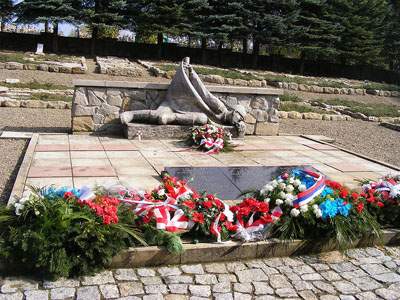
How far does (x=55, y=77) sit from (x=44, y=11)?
29.7ft

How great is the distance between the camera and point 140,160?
6090 millimetres

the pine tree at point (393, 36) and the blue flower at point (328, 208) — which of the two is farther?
the pine tree at point (393, 36)

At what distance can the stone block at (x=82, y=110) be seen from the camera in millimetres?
7570

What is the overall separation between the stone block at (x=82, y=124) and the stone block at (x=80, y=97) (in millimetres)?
279

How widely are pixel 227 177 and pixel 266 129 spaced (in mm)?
3843

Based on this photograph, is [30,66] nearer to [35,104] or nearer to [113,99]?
[35,104]

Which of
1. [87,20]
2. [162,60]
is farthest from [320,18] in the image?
[87,20]

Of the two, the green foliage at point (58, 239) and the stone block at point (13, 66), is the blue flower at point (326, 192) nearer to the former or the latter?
the green foliage at point (58, 239)

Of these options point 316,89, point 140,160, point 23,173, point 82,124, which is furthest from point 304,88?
point 23,173

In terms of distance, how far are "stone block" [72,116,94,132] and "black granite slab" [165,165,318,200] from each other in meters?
2.96

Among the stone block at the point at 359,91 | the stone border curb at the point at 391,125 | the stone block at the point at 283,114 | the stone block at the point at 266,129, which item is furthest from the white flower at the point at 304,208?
the stone block at the point at 359,91

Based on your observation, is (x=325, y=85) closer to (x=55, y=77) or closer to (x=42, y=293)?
(x=55, y=77)

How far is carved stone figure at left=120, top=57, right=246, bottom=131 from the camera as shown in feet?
25.2

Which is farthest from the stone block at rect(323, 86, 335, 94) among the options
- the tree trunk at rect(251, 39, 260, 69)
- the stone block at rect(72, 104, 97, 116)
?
the stone block at rect(72, 104, 97, 116)
